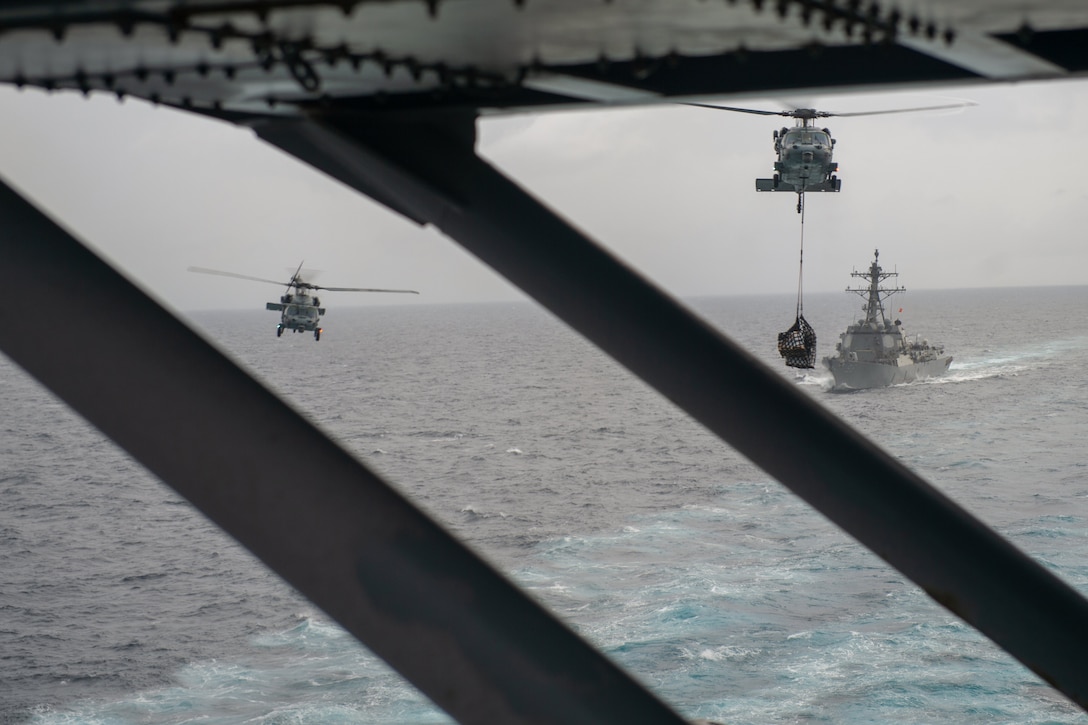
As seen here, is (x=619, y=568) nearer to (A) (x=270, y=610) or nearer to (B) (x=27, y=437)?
(A) (x=270, y=610)

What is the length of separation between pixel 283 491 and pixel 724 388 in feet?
6.50

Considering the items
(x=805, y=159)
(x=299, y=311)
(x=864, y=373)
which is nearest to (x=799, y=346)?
(x=805, y=159)

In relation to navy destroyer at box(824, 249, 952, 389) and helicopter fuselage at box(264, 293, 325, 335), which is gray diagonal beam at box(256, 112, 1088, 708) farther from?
navy destroyer at box(824, 249, 952, 389)

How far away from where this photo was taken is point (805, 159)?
37531 mm

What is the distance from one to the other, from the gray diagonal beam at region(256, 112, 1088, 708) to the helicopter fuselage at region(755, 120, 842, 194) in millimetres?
34804

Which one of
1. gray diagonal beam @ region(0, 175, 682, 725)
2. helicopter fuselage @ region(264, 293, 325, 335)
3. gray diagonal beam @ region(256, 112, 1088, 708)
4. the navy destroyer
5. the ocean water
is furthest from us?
the navy destroyer

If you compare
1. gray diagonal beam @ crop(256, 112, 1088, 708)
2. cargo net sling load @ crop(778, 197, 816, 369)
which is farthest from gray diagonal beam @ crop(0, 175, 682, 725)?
cargo net sling load @ crop(778, 197, 816, 369)

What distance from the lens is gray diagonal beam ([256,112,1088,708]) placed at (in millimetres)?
3812

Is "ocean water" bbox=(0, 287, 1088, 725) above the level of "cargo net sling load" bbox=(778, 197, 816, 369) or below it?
below

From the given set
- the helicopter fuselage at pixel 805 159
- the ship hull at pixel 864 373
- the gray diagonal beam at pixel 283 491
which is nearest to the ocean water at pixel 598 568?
the ship hull at pixel 864 373

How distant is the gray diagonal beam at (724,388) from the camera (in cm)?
381

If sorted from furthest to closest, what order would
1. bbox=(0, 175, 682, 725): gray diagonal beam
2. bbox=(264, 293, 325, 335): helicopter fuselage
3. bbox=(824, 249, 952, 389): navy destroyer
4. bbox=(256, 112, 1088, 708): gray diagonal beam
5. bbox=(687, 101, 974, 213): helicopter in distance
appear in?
1. bbox=(824, 249, 952, 389): navy destroyer
2. bbox=(264, 293, 325, 335): helicopter fuselage
3. bbox=(687, 101, 974, 213): helicopter in distance
4. bbox=(256, 112, 1088, 708): gray diagonal beam
5. bbox=(0, 175, 682, 725): gray diagonal beam

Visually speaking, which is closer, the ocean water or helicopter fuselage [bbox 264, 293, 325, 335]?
the ocean water

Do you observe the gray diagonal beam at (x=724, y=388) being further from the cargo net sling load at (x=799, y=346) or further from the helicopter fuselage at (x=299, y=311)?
the helicopter fuselage at (x=299, y=311)
